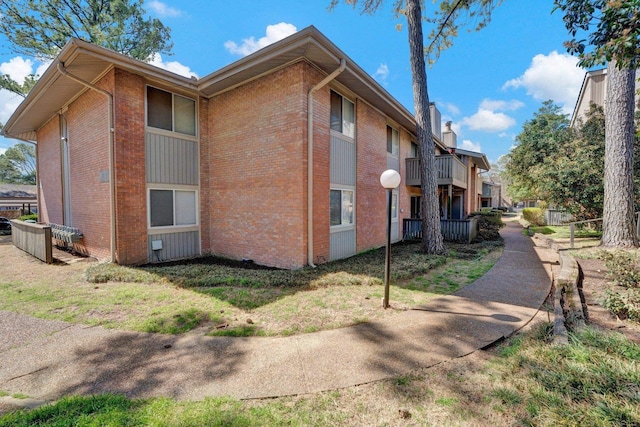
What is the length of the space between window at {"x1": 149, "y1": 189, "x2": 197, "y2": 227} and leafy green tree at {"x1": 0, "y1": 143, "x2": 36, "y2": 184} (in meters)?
57.4

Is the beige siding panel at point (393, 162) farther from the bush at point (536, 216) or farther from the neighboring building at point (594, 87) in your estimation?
the neighboring building at point (594, 87)

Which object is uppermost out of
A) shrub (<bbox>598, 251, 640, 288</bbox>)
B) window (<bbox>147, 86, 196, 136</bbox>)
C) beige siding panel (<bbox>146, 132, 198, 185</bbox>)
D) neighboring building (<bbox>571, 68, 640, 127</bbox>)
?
neighboring building (<bbox>571, 68, 640, 127</bbox>)

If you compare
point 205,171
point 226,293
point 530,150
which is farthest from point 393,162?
point 530,150

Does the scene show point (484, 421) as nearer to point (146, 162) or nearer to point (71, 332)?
point (71, 332)

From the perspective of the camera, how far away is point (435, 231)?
30.3ft

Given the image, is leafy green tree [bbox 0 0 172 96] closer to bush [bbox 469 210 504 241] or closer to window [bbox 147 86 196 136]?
window [bbox 147 86 196 136]

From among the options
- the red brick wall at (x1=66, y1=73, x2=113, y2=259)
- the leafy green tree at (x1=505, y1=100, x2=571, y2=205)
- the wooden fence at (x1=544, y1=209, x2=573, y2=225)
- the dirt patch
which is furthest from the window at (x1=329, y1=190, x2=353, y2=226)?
the wooden fence at (x1=544, y1=209, x2=573, y2=225)

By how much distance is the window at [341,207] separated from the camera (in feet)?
27.9

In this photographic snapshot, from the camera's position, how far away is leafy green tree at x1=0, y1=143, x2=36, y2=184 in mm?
46062

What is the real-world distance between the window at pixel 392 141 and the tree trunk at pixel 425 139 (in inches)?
109

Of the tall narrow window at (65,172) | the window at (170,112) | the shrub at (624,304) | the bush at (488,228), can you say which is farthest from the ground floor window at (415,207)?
the tall narrow window at (65,172)

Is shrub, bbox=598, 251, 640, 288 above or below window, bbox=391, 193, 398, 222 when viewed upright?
below

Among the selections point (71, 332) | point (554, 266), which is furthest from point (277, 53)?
point (554, 266)

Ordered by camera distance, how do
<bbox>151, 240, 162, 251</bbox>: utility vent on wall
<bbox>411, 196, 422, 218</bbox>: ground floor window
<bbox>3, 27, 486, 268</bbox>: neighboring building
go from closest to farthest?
<bbox>3, 27, 486, 268</bbox>: neighboring building, <bbox>151, 240, 162, 251</bbox>: utility vent on wall, <bbox>411, 196, 422, 218</bbox>: ground floor window
